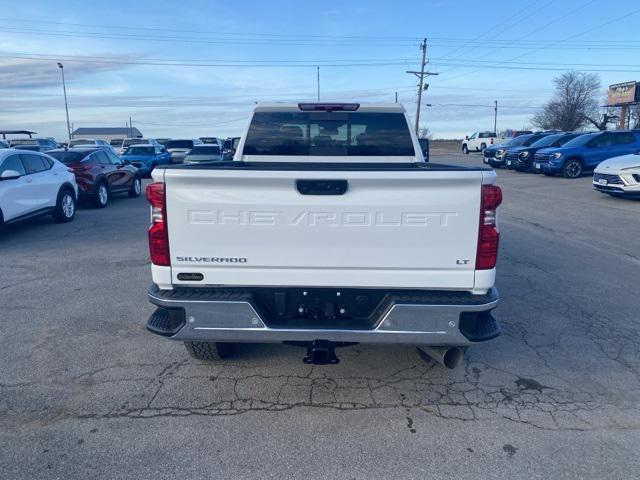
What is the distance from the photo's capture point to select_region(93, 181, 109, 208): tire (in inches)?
555

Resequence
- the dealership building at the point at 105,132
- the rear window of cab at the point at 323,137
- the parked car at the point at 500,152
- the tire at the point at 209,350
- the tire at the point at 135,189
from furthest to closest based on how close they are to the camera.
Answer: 1. the dealership building at the point at 105,132
2. the parked car at the point at 500,152
3. the tire at the point at 135,189
4. the rear window of cab at the point at 323,137
5. the tire at the point at 209,350

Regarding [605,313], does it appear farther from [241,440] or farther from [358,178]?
[241,440]

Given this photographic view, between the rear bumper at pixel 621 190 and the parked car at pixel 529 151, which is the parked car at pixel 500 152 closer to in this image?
the parked car at pixel 529 151

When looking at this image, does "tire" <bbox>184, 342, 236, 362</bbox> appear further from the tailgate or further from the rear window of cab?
the rear window of cab

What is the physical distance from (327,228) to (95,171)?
12.9 meters

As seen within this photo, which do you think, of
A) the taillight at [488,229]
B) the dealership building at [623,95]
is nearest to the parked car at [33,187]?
the taillight at [488,229]

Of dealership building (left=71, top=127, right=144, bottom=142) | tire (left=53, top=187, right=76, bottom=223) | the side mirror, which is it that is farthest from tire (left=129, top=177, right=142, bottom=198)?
dealership building (left=71, top=127, right=144, bottom=142)

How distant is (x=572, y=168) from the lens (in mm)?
20625

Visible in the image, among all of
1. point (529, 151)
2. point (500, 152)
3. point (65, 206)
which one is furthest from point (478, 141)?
point (65, 206)

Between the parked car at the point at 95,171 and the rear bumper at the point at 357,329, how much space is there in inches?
476

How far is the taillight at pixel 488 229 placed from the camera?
124 inches

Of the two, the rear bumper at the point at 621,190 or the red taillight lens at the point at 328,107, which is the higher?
the red taillight lens at the point at 328,107

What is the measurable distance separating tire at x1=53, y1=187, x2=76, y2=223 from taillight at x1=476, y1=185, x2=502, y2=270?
10712mm

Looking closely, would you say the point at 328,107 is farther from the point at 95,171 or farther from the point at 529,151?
the point at 529,151
